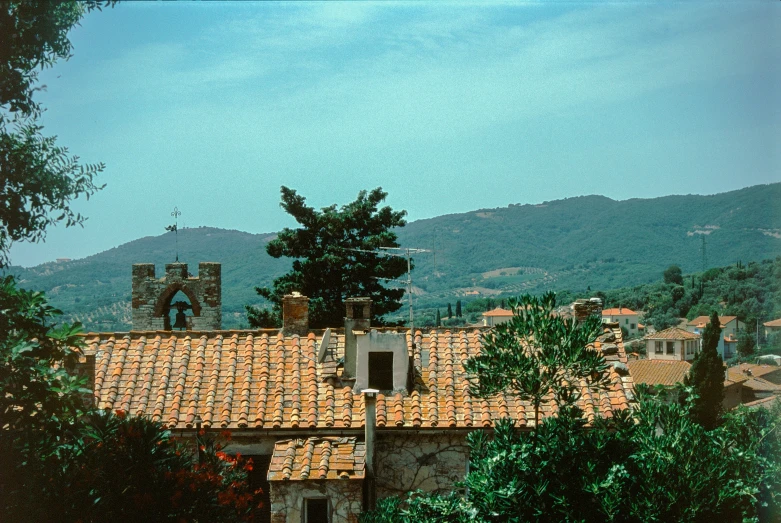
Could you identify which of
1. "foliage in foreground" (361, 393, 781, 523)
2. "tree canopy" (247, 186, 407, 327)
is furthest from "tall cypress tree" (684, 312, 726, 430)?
"foliage in foreground" (361, 393, 781, 523)

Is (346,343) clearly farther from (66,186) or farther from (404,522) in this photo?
(66,186)

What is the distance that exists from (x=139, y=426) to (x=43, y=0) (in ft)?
13.9

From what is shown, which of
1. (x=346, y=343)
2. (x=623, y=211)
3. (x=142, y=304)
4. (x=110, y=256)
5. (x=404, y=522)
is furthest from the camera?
(x=623, y=211)

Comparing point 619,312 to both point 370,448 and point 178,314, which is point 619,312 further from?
point 370,448

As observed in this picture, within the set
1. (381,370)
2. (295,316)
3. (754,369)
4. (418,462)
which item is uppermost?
(295,316)

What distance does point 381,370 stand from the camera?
13297 mm

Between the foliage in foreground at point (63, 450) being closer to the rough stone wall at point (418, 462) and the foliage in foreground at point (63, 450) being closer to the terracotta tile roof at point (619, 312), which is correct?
the rough stone wall at point (418, 462)

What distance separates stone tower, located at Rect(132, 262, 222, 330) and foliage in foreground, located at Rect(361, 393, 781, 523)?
890 centimetres

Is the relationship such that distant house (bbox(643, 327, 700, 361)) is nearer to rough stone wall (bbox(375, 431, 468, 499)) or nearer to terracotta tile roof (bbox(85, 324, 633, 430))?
terracotta tile roof (bbox(85, 324, 633, 430))

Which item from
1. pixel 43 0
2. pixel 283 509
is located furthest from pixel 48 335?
pixel 283 509

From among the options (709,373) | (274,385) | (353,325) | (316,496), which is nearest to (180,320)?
(274,385)

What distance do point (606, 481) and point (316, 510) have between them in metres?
4.64

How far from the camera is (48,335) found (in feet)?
23.2

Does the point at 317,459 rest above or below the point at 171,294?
below
